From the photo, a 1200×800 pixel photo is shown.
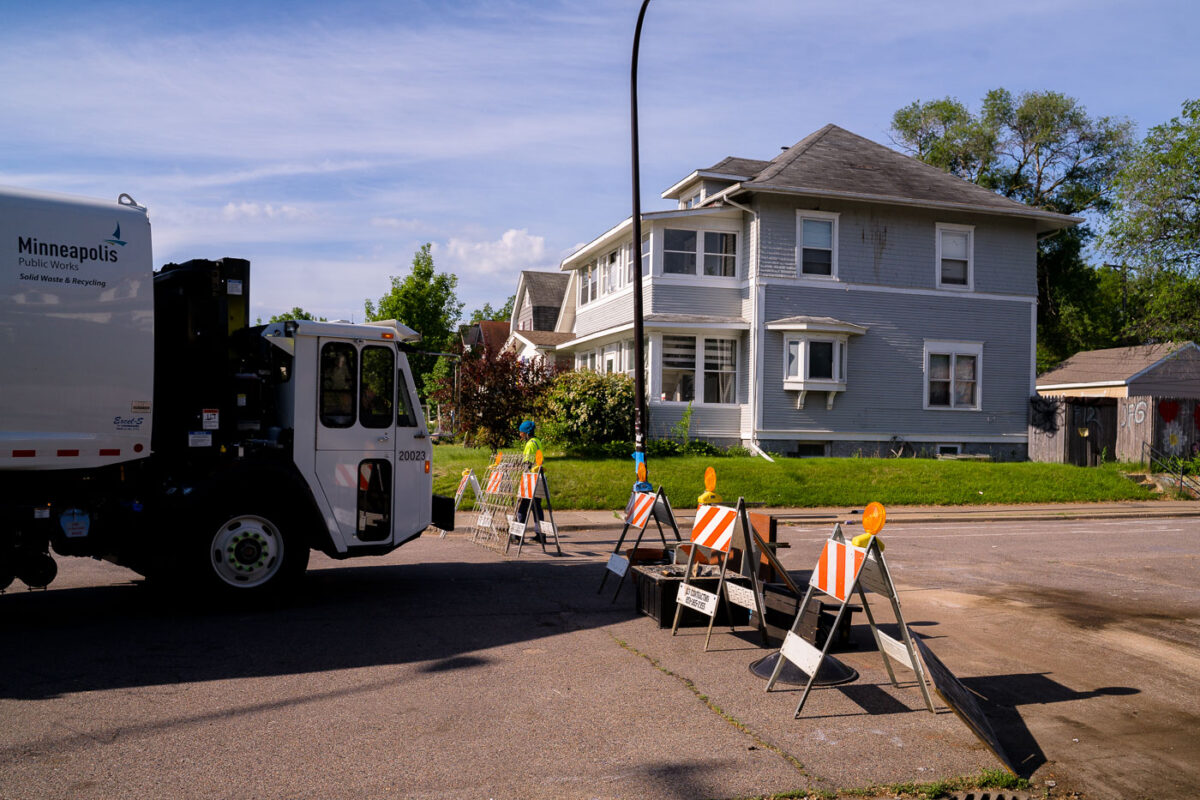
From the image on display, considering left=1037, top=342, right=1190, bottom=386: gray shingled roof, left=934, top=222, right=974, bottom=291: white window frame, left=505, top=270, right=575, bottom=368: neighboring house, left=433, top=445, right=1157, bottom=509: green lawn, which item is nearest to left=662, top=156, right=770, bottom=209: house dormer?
left=934, top=222, right=974, bottom=291: white window frame

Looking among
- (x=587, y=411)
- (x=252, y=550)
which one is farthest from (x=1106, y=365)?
(x=252, y=550)

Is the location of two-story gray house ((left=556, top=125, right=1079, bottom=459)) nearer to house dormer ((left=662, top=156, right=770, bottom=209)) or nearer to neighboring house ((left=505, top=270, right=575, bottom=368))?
house dormer ((left=662, top=156, right=770, bottom=209))

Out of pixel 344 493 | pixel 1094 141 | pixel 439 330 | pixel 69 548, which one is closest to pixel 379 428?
pixel 344 493

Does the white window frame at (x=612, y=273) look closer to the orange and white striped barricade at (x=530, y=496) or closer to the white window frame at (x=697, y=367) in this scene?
the white window frame at (x=697, y=367)

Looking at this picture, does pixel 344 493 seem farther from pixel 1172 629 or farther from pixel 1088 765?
pixel 1172 629

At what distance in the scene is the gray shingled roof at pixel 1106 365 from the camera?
3766 centimetres

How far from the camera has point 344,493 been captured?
9156 mm

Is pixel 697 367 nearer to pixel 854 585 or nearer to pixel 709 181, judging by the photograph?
pixel 709 181

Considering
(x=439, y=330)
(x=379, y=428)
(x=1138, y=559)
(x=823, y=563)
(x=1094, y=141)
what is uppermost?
(x=1094, y=141)

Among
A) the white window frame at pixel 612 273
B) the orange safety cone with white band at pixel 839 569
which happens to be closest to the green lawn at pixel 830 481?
the white window frame at pixel 612 273

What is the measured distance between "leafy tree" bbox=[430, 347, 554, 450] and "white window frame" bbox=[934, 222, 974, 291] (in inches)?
449

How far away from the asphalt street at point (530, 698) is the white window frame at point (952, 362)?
52.9 ft

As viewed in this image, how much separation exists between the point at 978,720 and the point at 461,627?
Answer: 4.43 metres

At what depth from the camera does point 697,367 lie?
2522 centimetres
